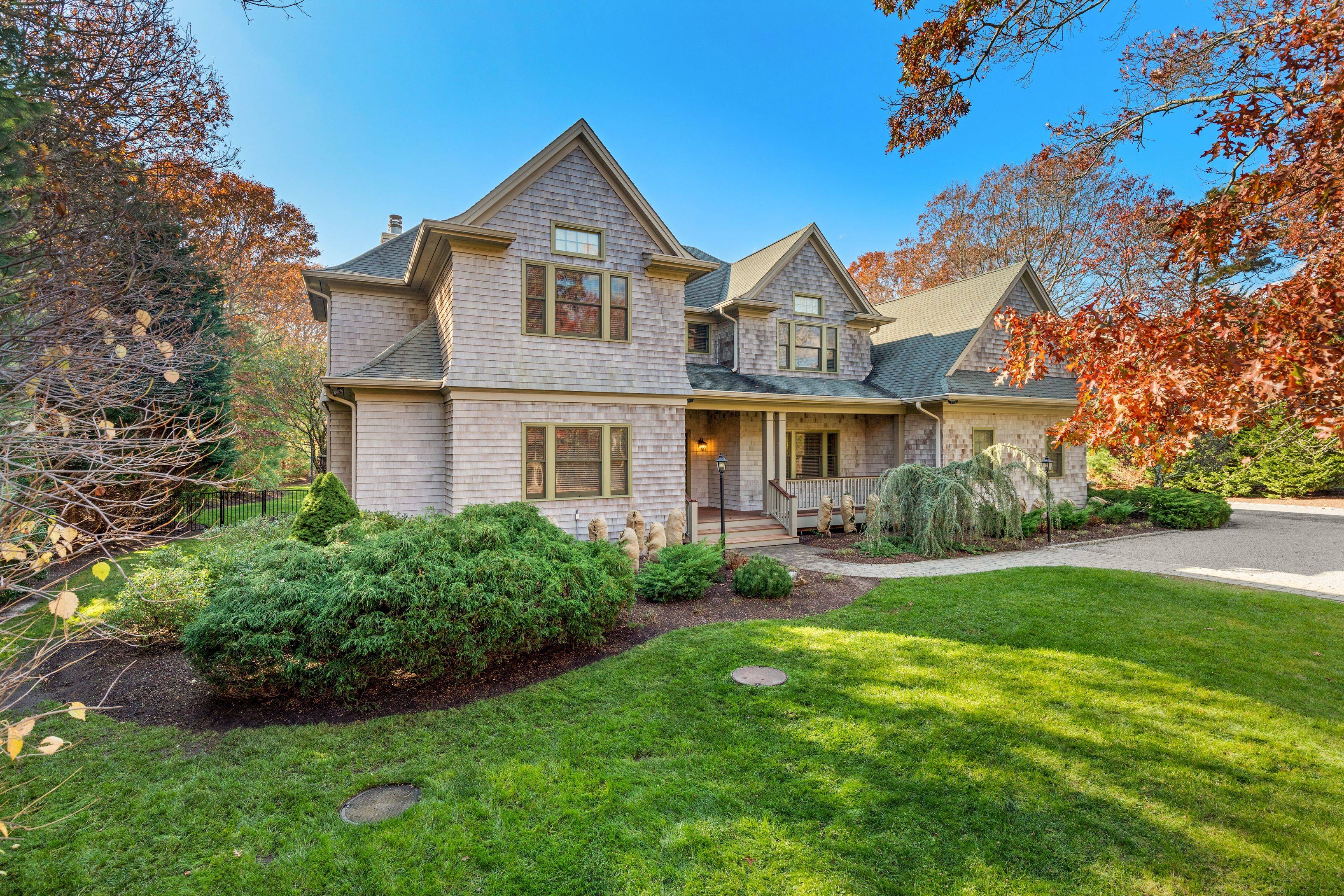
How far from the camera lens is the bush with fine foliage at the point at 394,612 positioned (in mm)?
4715

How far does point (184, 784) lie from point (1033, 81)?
8535 mm

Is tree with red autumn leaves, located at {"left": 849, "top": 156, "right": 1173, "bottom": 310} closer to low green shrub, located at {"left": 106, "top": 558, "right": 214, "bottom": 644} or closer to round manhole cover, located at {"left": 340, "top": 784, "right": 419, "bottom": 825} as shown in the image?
round manhole cover, located at {"left": 340, "top": 784, "right": 419, "bottom": 825}

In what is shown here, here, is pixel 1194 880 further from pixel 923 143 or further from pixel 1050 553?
pixel 1050 553

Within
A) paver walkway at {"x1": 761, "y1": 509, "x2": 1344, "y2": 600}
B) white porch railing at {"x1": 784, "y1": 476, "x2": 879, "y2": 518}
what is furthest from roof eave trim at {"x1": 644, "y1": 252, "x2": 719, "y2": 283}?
paver walkway at {"x1": 761, "y1": 509, "x2": 1344, "y2": 600}

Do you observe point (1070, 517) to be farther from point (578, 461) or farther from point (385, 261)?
point (385, 261)

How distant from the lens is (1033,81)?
476cm

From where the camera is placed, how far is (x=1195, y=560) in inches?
435

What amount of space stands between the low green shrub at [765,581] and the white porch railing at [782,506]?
5099 mm

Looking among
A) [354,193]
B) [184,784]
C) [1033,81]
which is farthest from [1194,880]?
[354,193]

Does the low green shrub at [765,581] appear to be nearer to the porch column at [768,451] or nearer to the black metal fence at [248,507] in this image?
the porch column at [768,451]

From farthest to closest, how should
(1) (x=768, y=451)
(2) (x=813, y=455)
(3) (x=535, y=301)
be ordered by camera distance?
(2) (x=813, y=455) → (1) (x=768, y=451) → (3) (x=535, y=301)

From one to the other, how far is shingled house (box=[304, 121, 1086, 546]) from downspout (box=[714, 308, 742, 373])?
44mm

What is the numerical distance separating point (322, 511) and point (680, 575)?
5421mm

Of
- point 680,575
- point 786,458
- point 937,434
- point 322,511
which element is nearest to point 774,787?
point 680,575
